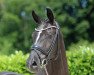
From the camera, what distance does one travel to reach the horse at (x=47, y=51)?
4.89m

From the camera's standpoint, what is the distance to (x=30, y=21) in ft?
94.7

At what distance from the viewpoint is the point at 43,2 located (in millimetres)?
28453

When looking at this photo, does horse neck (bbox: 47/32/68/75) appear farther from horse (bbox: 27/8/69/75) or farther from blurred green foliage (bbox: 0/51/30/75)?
blurred green foliage (bbox: 0/51/30/75)

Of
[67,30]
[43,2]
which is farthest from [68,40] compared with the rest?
[43,2]

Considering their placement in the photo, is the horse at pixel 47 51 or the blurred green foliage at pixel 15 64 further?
the blurred green foliage at pixel 15 64

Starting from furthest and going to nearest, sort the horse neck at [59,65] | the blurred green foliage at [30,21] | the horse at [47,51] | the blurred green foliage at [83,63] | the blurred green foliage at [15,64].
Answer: the blurred green foliage at [30,21]
the blurred green foliage at [15,64]
the blurred green foliage at [83,63]
the horse neck at [59,65]
the horse at [47,51]

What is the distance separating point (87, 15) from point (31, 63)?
21.0 metres

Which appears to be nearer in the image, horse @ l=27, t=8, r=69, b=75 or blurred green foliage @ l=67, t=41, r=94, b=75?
horse @ l=27, t=8, r=69, b=75

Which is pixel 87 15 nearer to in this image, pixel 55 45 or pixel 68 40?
pixel 68 40

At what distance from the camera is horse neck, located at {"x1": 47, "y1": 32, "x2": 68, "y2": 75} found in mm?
5089

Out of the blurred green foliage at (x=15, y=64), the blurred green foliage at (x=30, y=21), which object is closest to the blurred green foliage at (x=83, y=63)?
the blurred green foliage at (x=15, y=64)

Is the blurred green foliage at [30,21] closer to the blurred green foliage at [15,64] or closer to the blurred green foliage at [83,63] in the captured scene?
the blurred green foliage at [15,64]

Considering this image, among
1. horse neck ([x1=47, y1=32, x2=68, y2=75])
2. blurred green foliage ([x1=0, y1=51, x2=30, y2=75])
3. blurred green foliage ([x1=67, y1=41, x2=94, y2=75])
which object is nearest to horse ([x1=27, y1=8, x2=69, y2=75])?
horse neck ([x1=47, y1=32, x2=68, y2=75])

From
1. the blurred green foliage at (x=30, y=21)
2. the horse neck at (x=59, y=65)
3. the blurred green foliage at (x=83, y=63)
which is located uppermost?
the blurred green foliage at (x=30, y=21)
